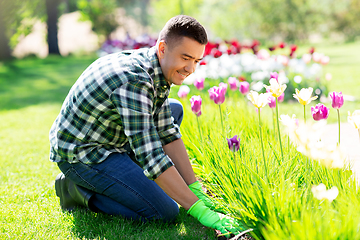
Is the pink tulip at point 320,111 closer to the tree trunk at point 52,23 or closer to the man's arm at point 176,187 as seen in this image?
the man's arm at point 176,187

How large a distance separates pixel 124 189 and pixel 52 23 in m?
16.1

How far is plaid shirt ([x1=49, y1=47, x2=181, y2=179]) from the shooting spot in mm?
1824

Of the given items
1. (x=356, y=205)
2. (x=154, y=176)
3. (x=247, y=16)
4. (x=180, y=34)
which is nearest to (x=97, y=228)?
(x=154, y=176)

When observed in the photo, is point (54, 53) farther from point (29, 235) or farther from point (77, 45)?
point (29, 235)

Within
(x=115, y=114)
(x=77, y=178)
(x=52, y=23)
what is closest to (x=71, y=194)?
(x=77, y=178)

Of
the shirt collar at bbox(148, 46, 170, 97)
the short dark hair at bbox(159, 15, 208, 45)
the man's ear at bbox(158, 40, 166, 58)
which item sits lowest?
the shirt collar at bbox(148, 46, 170, 97)

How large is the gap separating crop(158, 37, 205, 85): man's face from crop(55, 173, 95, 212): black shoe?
0.89m

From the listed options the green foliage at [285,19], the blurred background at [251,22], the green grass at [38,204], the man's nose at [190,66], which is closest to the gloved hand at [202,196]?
the green grass at [38,204]

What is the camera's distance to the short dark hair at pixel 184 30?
6.29 ft

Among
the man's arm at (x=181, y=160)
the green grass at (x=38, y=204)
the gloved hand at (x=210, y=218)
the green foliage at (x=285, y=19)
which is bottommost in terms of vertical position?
the green grass at (x=38, y=204)

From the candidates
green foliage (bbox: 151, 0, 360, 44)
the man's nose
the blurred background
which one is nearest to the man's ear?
the man's nose

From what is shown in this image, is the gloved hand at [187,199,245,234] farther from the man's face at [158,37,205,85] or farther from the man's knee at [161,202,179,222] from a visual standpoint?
the man's face at [158,37,205,85]

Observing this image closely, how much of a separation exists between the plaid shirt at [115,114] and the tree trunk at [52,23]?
1548 centimetres

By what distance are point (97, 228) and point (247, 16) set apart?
23.7 m
